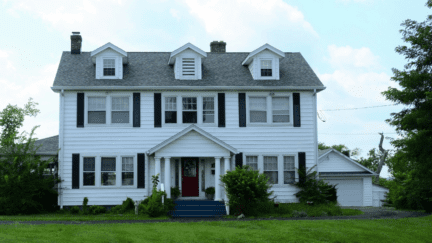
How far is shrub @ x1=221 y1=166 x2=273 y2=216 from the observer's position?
18.7m

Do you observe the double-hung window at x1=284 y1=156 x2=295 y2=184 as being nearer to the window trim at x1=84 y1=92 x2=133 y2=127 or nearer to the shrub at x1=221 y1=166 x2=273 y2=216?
the shrub at x1=221 y1=166 x2=273 y2=216

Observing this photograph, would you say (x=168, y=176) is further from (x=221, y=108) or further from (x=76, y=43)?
(x=76, y=43)

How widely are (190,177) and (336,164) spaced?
1209 cm

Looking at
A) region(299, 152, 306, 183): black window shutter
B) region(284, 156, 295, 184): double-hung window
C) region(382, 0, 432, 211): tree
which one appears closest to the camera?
region(382, 0, 432, 211): tree

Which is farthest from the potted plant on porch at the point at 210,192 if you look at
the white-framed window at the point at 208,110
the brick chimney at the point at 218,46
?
the brick chimney at the point at 218,46

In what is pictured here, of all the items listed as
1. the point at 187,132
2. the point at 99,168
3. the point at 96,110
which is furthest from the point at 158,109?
the point at 99,168

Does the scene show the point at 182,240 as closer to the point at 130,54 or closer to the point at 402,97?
the point at 402,97

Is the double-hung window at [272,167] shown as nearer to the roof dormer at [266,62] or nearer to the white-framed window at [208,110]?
the white-framed window at [208,110]

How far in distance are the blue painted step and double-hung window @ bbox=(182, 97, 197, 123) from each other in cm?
393

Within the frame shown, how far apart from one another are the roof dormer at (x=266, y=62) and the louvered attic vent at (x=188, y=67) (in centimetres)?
285

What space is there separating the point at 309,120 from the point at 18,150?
44.7ft

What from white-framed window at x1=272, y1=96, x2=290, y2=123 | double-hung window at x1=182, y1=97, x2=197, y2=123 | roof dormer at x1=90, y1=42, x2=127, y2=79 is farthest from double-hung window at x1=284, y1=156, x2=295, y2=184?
roof dormer at x1=90, y1=42, x2=127, y2=79

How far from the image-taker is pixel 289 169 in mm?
22188

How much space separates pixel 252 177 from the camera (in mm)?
19016
